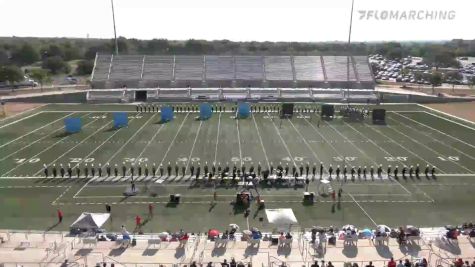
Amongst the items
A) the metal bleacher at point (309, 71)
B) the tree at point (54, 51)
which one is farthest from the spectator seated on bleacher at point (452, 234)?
the tree at point (54, 51)

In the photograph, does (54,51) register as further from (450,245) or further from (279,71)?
(450,245)

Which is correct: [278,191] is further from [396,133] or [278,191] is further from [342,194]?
[396,133]

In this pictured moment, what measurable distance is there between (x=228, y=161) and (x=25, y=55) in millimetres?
81175

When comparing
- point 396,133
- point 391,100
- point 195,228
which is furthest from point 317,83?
point 195,228

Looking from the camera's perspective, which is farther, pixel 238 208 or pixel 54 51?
pixel 54 51

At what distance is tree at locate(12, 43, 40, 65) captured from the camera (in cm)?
8956

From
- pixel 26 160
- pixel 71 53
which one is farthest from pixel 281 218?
pixel 71 53

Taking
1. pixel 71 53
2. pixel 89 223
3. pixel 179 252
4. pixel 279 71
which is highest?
pixel 71 53

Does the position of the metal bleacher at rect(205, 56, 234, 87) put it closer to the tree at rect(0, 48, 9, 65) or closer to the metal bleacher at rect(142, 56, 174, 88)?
the metal bleacher at rect(142, 56, 174, 88)

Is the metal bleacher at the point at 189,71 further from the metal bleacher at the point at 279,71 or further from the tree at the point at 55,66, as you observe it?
the tree at the point at 55,66

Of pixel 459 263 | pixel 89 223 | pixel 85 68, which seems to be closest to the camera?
pixel 459 263

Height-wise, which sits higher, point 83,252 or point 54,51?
point 54,51

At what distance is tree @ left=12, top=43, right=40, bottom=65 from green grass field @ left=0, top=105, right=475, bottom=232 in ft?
193

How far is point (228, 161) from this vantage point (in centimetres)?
2302
